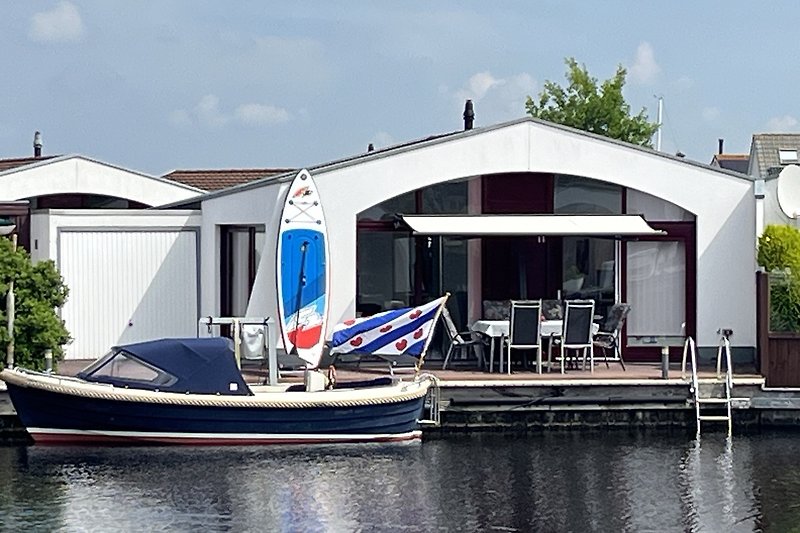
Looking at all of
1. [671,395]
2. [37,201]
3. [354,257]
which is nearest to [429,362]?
[354,257]

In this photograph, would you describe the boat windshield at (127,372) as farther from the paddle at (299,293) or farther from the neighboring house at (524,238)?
the neighboring house at (524,238)

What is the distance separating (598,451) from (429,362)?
4.09 m

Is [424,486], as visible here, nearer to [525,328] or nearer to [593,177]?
[525,328]

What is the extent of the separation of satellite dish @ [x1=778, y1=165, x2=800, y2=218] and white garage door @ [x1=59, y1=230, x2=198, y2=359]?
331 inches

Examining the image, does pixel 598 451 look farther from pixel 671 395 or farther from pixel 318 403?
pixel 318 403

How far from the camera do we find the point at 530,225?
2066cm

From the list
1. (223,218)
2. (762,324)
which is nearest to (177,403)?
(223,218)

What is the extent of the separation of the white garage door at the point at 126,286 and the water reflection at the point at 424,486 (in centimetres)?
387

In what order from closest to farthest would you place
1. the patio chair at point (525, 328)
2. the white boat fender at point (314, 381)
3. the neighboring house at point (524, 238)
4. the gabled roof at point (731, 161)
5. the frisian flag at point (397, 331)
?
A: the white boat fender at point (314, 381)
the frisian flag at point (397, 331)
the patio chair at point (525, 328)
the neighboring house at point (524, 238)
the gabled roof at point (731, 161)

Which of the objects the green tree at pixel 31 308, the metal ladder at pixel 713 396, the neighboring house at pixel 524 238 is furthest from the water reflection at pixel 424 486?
the neighboring house at pixel 524 238

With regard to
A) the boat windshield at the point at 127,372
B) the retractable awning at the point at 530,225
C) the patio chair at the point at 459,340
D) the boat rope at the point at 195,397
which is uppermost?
the retractable awning at the point at 530,225

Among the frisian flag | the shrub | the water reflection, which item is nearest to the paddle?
the frisian flag

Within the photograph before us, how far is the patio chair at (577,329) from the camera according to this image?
20.0 m

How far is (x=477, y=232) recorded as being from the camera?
66.5 feet
